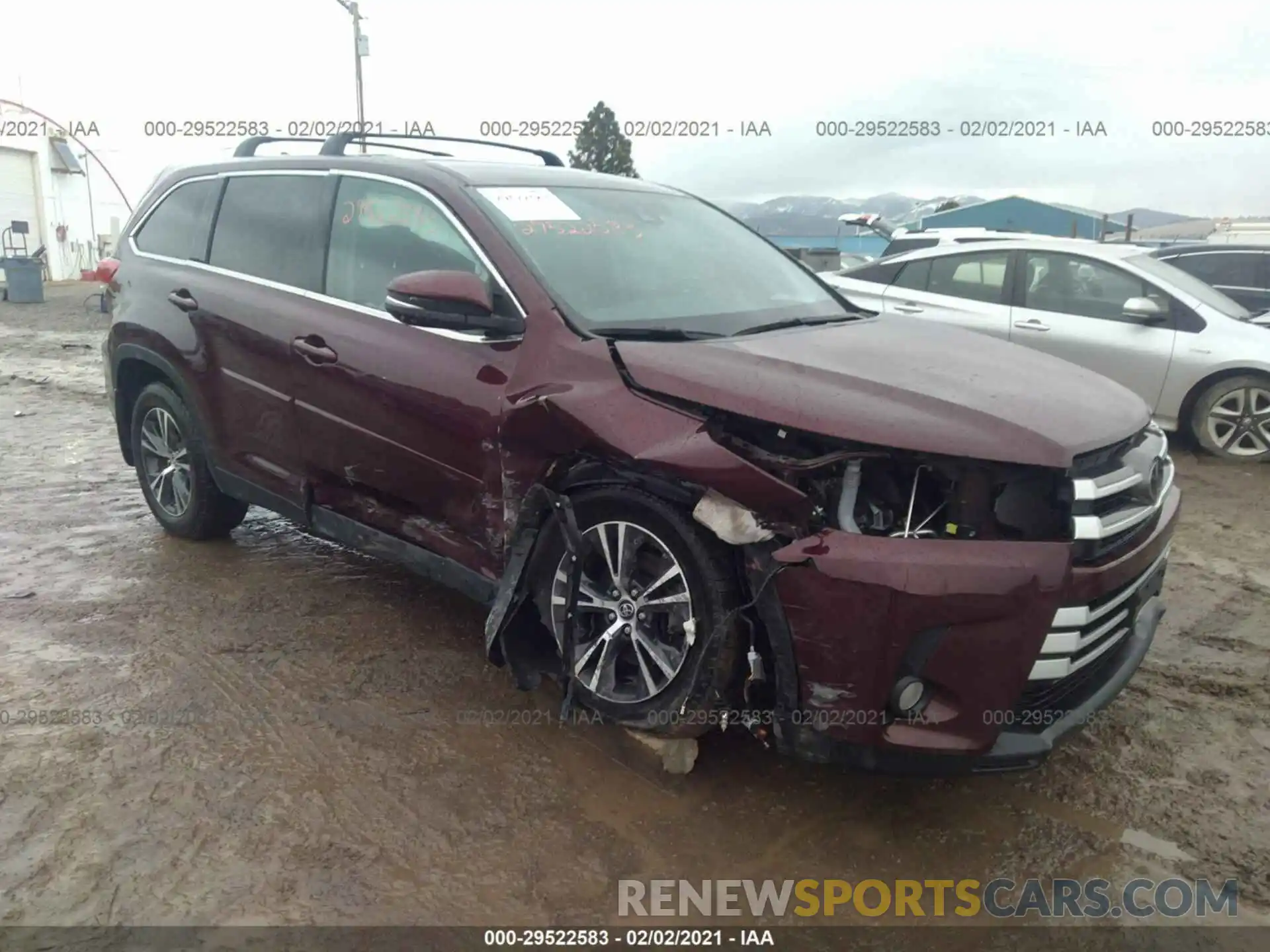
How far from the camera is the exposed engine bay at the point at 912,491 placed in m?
2.49

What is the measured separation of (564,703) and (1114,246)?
254 inches

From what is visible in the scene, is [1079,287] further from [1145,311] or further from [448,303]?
[448,303]

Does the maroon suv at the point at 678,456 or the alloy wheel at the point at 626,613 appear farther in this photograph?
the alloy wheel at the point at 626,613

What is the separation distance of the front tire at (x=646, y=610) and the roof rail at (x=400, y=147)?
2.21 meters

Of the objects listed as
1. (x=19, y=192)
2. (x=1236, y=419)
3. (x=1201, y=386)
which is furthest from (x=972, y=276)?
(x=19, y=192)

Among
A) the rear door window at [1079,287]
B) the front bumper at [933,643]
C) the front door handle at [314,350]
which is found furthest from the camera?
the rear door window at [1079,287]

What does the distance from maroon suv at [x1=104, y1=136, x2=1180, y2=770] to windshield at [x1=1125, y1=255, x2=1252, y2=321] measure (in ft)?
14.2

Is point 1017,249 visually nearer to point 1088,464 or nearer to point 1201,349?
point 1201,349

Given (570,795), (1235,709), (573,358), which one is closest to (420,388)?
(573,358)

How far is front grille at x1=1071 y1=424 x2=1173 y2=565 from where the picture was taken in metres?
2.50

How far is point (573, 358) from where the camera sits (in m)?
3.00

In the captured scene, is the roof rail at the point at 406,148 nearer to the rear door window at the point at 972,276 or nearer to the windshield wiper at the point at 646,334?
the windshield wiper at the point at 646,334

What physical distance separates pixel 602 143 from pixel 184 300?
39238mm

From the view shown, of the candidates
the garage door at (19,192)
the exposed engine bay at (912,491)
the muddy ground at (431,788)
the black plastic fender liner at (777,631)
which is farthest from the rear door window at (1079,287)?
the garage door at (19,192)
